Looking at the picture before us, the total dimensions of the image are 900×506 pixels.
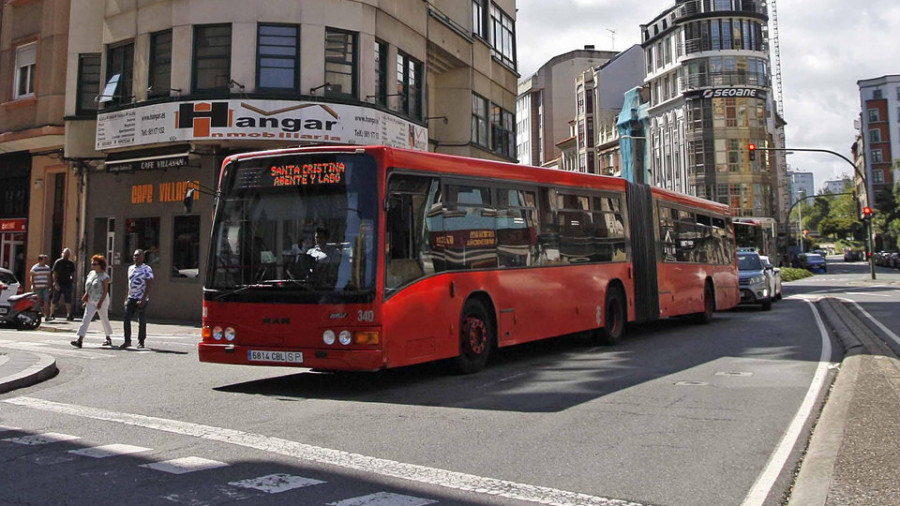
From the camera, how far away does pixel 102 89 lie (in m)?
22.2

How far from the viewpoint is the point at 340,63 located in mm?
20547

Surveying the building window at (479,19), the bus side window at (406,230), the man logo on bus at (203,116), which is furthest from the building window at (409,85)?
the bus side window at (406,230)

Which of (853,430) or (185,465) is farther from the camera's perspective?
(853,430)

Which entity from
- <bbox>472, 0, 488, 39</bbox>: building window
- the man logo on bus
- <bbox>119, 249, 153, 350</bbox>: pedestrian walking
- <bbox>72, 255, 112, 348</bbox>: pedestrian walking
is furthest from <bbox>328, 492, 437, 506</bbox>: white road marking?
<bbox>472, 0, 488, 39</bbox>: building window

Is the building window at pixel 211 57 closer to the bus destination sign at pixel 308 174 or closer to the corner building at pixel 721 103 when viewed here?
the bus destination sign at pixel 308 174

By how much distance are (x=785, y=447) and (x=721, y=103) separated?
7174cm

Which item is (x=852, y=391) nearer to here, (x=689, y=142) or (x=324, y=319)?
(x=324, y=319)

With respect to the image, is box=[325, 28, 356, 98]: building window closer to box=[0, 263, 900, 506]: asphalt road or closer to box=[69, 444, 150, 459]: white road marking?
box=[0, 263, 900, 506]: asphalt road

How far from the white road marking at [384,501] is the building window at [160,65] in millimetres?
18427

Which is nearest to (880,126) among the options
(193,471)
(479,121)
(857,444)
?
(479,121)

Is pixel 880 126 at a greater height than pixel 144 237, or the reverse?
pixel 880 126

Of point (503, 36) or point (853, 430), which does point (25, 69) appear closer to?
point (503, 36)

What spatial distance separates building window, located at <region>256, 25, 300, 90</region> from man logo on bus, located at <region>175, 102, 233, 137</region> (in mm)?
1295

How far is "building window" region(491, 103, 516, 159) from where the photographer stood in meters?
30.1
